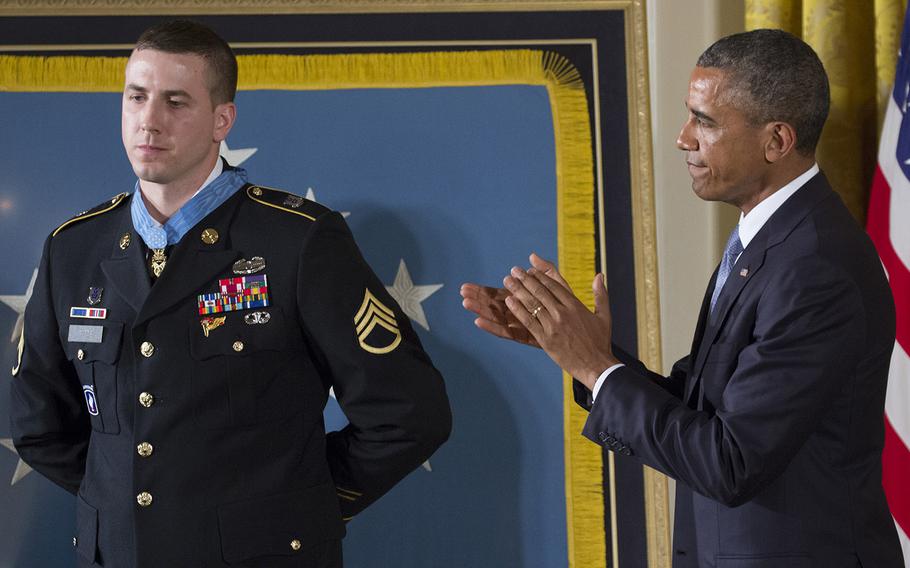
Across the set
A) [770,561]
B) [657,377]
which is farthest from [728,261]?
[770,561]

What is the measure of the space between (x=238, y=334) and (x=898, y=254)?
1497 mm

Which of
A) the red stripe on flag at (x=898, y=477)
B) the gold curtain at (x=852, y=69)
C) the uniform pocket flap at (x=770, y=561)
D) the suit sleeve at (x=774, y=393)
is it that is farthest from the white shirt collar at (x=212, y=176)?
the red stripe on flag at (x=898, y=477)

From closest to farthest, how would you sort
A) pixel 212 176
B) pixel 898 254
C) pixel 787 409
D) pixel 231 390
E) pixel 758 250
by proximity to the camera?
pixel 787 409
pixel 758 250
pixel 231 390
pixel 212 176
pixel 898 254

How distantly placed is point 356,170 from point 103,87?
65 centimetres

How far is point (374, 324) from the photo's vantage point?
1.67m

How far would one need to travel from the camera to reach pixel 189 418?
1.59 m

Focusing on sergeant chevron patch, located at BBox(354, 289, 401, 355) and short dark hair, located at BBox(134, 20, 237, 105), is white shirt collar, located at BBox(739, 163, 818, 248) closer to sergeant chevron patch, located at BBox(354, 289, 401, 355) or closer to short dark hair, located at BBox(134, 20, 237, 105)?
sergeant chevron patch, located at BBox(354, 289, 401, 355)

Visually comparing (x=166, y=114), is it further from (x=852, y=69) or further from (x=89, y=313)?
(x=852, y=69)

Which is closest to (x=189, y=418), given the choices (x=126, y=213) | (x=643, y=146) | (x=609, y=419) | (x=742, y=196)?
(x=126, y=213)

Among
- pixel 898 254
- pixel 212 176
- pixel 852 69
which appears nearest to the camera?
pixel 212 176

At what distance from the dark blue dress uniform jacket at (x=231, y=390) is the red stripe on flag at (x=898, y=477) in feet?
3.84

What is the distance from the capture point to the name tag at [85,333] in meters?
1.64

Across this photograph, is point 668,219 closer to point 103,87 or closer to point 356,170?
point 356,170

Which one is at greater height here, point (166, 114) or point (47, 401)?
point (166, 114)
